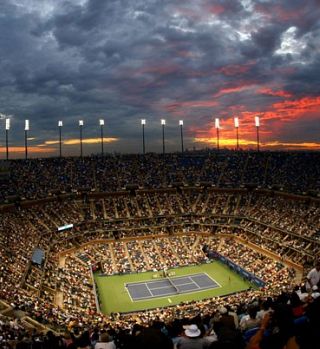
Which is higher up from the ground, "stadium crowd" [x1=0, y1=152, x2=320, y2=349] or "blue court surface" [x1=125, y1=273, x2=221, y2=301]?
"stadium crowd" [x1=0, y1=152, x2=320, y2=349]

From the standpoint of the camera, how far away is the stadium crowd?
36.3m

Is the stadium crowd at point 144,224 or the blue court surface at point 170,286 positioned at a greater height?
the stadium crowd at point 144,224

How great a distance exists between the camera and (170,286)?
147 ft

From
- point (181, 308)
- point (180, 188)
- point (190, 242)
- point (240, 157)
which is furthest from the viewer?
point (240, 157)

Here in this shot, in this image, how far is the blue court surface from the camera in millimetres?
42688

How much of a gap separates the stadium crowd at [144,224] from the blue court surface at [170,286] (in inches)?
173

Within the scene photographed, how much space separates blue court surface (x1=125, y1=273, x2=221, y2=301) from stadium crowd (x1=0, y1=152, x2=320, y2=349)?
14.4ft

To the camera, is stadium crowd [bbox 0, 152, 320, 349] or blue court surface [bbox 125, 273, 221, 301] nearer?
stadium crowd [bbox 0, 152, 320, 349]

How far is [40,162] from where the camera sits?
246 ft

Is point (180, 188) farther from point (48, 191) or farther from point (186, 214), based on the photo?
point (48, 191)

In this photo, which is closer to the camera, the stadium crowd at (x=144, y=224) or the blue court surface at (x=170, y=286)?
the stadium crowd at (x=144, y=224)

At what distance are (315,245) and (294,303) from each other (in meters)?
42.2

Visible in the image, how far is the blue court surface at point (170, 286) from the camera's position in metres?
42.7

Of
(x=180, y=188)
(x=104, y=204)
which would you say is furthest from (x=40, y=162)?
(x=180, y=188)
